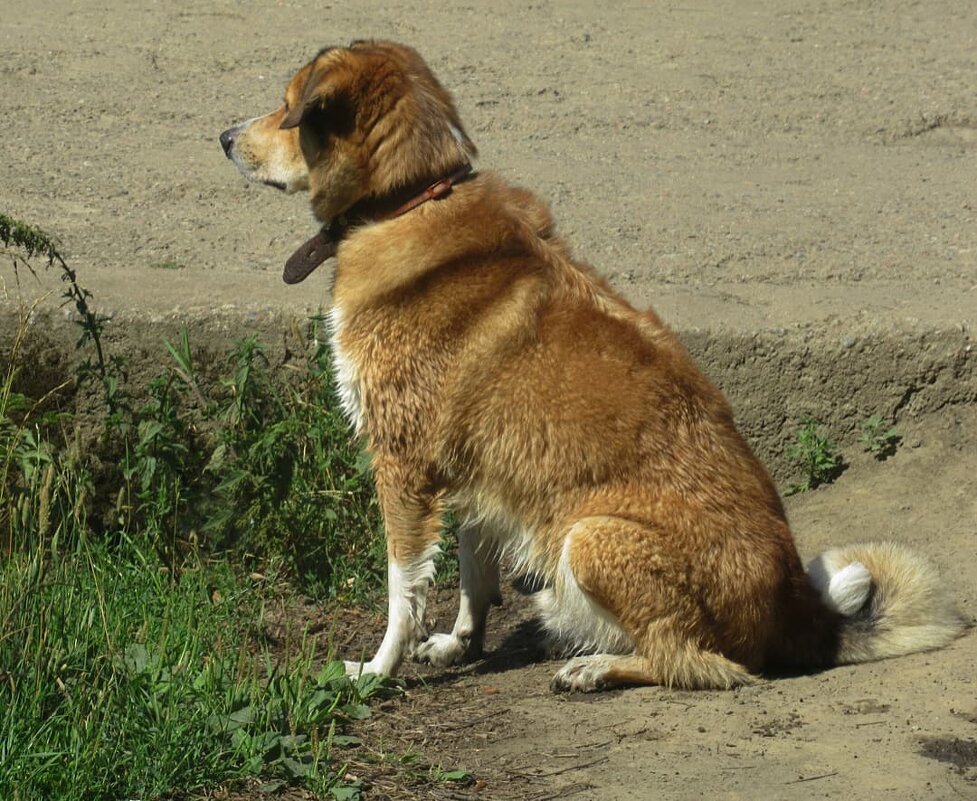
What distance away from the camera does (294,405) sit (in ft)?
18.1

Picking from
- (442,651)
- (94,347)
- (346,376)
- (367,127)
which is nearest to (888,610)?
(442,651)

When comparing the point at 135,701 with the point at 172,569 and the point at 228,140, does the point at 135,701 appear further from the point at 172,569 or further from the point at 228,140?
the point at 228,140

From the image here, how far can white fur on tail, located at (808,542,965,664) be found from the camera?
446 centimetres

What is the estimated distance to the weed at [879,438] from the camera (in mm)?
5750

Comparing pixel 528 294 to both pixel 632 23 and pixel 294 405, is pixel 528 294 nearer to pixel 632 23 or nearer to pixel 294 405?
pixel 294 405

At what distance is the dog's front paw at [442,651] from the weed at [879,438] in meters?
2.04

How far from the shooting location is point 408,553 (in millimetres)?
4438

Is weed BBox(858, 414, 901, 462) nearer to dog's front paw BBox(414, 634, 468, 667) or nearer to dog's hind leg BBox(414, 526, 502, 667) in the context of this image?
dog's hind leg BBox(414, 526, 502, 667)

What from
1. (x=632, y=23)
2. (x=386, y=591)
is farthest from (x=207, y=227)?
(x=632, y=23)

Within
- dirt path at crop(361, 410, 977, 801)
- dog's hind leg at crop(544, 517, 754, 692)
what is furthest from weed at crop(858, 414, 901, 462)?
dog's hind leg at crop(544, 517, 754, 692)

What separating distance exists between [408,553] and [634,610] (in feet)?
2.52

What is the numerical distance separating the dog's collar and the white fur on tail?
1.83 metres

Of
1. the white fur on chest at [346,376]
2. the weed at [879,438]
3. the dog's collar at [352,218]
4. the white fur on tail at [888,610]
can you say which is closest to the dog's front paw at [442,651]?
the white fur on chest at [346,376]

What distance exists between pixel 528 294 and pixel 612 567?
3.06 ft
